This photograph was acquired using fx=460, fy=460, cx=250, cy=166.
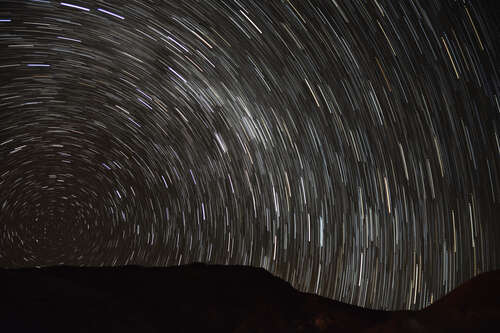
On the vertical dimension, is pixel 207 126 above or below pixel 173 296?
above

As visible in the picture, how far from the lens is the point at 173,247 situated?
13789 millimetres

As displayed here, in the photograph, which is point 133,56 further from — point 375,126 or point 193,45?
point 375,126

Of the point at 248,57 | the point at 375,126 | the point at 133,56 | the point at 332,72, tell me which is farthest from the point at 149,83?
the point at 375,126

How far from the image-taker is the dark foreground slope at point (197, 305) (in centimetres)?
713

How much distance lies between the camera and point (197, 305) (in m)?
11.1

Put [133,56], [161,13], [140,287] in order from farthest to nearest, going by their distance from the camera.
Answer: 1. [140,287]
2. [133,56]
3. [161,13]

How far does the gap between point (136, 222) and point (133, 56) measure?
19.1 feet

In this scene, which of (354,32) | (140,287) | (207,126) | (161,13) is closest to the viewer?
(354,32)

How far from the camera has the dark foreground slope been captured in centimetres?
713

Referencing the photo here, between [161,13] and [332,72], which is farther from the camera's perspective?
[161,13]

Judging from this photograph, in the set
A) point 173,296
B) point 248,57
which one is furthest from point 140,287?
point 248,57

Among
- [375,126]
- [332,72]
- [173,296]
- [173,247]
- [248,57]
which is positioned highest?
[248,57]

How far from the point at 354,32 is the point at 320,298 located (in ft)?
19.2

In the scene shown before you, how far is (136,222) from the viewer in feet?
46.6
